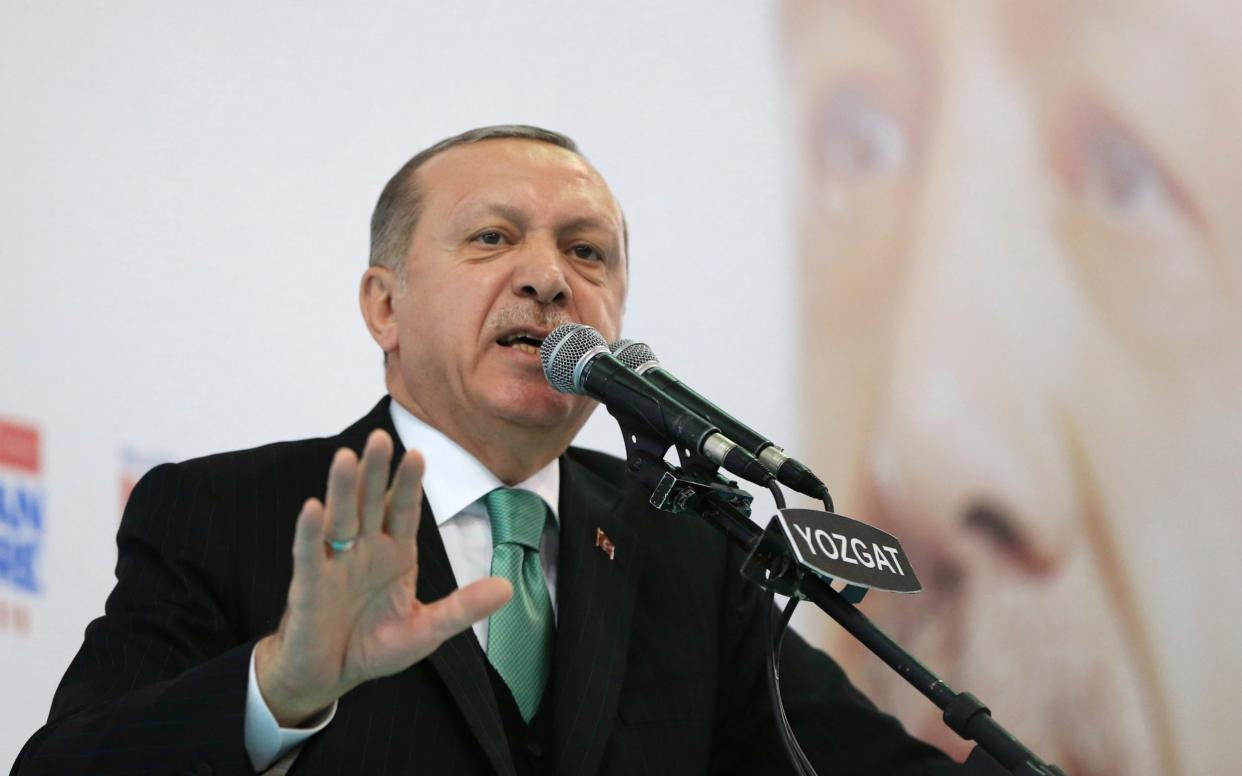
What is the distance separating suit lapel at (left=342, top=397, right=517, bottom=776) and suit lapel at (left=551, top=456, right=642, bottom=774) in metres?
0.10

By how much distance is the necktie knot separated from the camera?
212cm

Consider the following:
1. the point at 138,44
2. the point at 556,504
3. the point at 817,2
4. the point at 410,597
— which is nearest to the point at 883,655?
the point at 410,597

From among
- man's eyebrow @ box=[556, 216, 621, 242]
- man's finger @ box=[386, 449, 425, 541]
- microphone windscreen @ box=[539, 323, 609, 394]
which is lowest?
man's finger @ box=[386, 449, 425, 541]

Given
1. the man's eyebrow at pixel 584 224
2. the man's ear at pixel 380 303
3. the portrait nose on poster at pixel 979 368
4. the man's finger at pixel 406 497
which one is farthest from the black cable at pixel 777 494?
the portrait nose on poster at pixel 979 368

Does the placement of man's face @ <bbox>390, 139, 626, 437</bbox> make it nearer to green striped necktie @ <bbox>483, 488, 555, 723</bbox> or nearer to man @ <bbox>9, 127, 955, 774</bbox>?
man @ <bbox>9, 127, 955, 774</bbox>

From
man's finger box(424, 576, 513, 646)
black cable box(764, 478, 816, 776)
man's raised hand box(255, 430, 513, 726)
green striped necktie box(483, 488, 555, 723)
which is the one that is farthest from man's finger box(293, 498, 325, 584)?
green striped necktie box(483, 488, 555, 723)

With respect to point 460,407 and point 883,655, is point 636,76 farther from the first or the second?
point 883,655

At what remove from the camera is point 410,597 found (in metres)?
1.41

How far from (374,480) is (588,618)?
2.64 feet

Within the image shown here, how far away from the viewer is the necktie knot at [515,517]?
2.12m

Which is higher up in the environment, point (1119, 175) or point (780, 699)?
point (1119, 175)

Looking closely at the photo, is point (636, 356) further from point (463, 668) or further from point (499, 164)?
point (499, 164)

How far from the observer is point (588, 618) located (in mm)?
2059

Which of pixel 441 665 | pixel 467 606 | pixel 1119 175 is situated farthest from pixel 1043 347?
pixel 467 606
